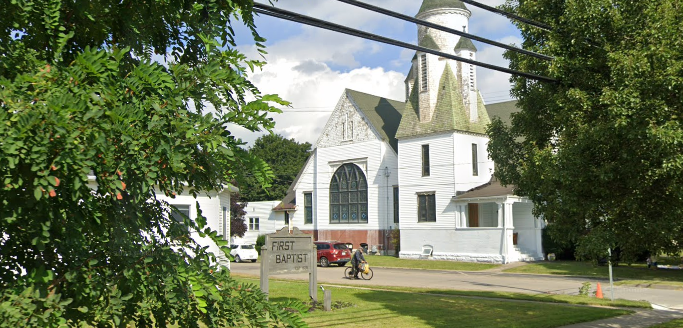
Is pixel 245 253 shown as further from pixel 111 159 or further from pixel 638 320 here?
pixel 111 159

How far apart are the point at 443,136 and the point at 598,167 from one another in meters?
33.6

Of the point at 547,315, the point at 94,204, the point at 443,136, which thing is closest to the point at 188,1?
the point at 94,204

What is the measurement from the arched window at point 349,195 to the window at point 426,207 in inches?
229

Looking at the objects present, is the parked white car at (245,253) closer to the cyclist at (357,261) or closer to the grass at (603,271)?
the cyclist at (357,261)

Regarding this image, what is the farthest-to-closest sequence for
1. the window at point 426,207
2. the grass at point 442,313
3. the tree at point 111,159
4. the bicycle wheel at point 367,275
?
the window at point 426,207 < the bicycle wheel at point 367,275 < the grass at point 442,313 < the tree at point 111,159

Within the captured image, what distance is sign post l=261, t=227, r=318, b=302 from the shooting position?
55.6 feet

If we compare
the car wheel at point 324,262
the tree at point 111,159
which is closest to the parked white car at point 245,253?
the car wheel at point 324,262

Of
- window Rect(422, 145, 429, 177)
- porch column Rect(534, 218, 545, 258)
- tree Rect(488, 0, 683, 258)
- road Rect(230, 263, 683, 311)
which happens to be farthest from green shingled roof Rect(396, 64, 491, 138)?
tree Rect(488, 0, 683, 258)

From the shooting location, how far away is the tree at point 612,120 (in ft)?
31.7

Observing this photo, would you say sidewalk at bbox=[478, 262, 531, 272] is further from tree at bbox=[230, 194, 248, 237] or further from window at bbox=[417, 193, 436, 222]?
tree at bbox=[230, 194, 248, 237]

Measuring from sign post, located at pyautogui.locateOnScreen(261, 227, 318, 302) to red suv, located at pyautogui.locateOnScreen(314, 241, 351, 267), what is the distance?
20.3m

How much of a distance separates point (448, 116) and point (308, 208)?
16.9 metres

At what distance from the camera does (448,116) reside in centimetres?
4422

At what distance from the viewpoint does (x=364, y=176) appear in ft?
165
